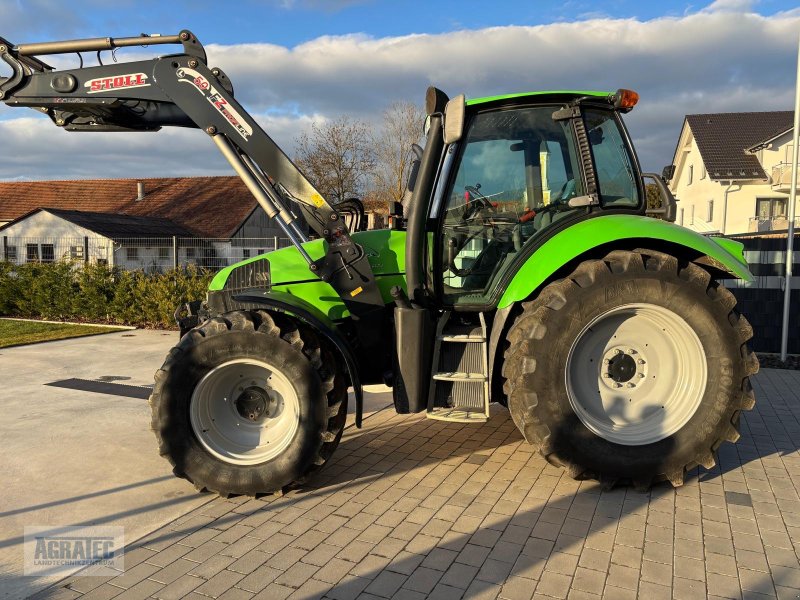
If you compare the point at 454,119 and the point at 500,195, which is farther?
the point at 500,195

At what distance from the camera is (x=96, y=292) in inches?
497

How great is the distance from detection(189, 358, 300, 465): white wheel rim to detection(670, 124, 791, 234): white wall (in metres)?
24.4

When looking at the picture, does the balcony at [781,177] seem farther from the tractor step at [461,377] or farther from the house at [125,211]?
the tractor step at [461,377]

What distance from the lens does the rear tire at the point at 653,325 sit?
3990 millimetres

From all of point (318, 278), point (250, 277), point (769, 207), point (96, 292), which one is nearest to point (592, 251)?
point (318, 278)

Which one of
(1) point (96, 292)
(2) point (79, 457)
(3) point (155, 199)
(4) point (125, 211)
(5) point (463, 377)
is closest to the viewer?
(5) point (463, 377)

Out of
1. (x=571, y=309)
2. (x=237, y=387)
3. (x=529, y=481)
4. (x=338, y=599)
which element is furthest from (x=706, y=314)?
(x=237, y=387)

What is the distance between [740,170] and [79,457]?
3071cm

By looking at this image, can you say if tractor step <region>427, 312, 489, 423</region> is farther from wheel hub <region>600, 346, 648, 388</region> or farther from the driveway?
the driveway

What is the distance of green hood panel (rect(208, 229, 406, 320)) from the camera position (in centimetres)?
441

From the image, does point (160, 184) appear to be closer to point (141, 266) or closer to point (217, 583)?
point (141, 266)

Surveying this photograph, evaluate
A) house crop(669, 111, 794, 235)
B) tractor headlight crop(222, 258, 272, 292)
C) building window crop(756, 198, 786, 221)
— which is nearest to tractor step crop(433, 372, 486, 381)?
tractor headlight crop(222, 258, 272, 292)

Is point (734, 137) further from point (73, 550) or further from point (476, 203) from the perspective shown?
point (73, 550)

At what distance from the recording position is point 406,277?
4309 millimetres
